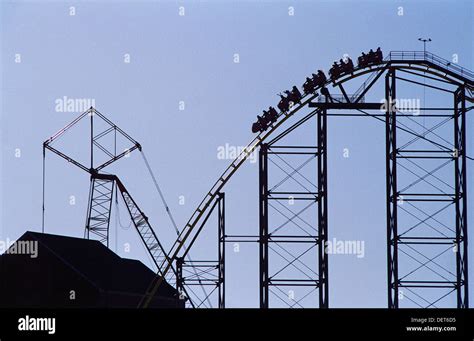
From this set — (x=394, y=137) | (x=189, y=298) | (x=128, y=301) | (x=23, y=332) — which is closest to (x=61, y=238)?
(x=128, y=301)

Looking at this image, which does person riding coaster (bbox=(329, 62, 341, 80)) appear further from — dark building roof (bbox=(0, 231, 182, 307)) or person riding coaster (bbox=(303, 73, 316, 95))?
dark building roof (bbox=(0, 231, 182, 307))

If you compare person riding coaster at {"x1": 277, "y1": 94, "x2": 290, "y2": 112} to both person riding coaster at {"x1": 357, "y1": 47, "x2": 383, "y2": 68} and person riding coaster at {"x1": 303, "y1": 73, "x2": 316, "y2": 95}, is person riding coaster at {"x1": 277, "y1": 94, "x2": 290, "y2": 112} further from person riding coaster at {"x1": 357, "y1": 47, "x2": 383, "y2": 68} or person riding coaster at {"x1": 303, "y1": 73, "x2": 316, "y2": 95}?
person riding coaster at {"x1": 357, "y1": 47, "x2": 383, "y2": 68}

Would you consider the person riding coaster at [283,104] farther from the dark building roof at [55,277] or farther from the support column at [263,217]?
the dark building roof at [55,277]

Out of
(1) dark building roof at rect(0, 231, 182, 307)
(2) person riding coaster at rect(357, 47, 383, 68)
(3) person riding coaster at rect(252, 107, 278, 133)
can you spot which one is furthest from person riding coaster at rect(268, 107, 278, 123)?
(1) dark building roof at rect(0, 231, 182, 307)

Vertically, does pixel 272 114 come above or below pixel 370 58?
below

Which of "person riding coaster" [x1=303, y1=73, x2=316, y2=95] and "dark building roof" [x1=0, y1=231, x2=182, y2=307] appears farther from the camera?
"dark building roof" [x1=0, y1=231, x2=182, y2=307]

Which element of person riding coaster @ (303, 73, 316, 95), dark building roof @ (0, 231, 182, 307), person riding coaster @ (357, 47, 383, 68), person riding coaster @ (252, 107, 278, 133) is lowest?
dark building roof @ (0, 231, 182, 307)

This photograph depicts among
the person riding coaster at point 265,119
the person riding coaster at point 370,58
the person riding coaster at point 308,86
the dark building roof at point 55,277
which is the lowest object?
the dark building roof at point 55,277

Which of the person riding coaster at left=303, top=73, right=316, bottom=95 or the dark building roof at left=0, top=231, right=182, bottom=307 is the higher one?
the person riding coaster at left=303, top=73, right=316, bottom=95

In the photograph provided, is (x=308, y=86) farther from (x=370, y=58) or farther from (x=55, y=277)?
(x=55, y=277)

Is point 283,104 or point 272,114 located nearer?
point 272,114

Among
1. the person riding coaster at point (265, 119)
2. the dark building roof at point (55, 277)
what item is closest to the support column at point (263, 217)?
the person riding coaster at point (265, 119)

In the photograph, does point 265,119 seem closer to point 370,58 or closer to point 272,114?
point 272,114

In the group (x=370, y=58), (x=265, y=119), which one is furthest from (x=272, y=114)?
(x=370, y=58)
